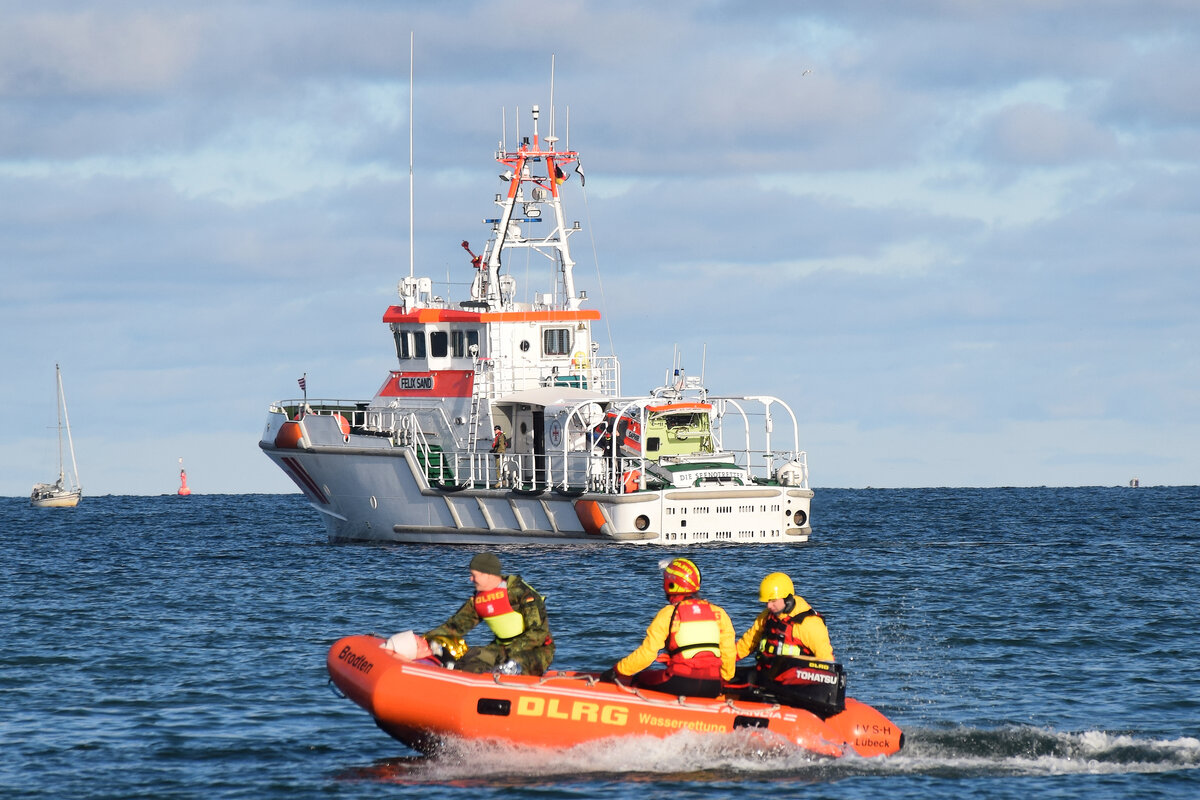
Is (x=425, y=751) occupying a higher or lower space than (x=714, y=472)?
lower

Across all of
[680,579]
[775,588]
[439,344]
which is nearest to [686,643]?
[680,579]

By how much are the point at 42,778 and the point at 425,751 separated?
10.9ft

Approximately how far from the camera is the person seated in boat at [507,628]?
46.1 feet

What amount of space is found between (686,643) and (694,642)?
0.07 meters

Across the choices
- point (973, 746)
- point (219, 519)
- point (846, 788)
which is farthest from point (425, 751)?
point (219, 519)

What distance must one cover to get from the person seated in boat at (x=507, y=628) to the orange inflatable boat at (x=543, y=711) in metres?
0.24

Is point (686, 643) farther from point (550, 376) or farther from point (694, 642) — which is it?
point (550, 376)

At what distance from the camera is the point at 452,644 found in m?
14.2

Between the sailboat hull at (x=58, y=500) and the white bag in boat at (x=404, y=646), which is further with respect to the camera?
the sailboat hull at (x=58, y=500)

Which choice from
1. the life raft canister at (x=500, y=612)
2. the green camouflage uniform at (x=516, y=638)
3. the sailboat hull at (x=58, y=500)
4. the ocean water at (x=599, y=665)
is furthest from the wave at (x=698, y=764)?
the sailboat hull at (x=58, y=500)

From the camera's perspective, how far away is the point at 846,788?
1333cm

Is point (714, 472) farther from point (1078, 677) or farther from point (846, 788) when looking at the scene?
point (846, 788)

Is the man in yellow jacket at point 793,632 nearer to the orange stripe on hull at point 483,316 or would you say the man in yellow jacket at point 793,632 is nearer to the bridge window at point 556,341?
the orange stripe on hull at point 483,316

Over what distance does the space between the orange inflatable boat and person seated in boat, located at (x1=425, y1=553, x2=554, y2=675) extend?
24 cm
